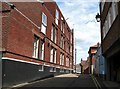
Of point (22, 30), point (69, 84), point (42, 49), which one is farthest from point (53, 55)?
point (69, 84)

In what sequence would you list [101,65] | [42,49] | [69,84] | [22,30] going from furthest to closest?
[101,65] → [42,49] → [22,30] → [69,84]

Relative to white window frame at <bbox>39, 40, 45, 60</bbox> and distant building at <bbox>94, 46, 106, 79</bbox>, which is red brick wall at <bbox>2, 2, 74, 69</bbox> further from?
distant building at <bbox>94, 46, 106, 79</bbox>

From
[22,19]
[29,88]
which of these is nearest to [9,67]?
[29,88]

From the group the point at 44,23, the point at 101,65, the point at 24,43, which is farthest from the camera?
the point at 101,65

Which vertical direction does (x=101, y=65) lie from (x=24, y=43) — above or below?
below

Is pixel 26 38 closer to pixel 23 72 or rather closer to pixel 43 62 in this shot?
pixel 23 72

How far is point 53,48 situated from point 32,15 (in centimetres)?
1020

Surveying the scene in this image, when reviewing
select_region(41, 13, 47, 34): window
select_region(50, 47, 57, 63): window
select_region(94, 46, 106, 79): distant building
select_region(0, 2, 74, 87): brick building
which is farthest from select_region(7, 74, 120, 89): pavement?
select_region(50, 47, 57, 63): window

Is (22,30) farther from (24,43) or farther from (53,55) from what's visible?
(53,55)

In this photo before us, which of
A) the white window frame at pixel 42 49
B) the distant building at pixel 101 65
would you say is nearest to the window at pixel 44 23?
the white window frame at pixel 42 49

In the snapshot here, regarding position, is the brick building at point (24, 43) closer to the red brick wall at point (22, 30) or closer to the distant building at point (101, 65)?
the red brick wall at point (22, 30)

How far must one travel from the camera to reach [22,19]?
2106 centimetres

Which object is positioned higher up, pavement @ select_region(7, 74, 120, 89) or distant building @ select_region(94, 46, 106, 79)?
distant building @ select_region(94, 46, 106, 79)

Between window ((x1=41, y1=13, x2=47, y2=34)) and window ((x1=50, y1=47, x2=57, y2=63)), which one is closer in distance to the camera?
window ((x1=41, y1=13, x2=47, y2=34))
